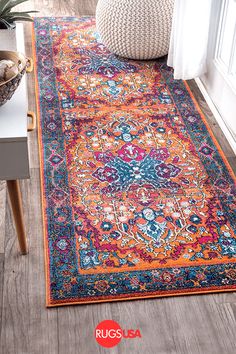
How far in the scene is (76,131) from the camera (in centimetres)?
264

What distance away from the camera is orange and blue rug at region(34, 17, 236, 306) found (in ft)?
6.25

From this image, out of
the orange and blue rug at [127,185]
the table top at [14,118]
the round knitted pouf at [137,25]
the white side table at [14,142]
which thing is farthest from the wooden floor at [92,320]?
the round knitted pouf at [137,25]

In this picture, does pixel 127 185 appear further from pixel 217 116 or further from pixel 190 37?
pixel 190 37

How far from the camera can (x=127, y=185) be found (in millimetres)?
2312

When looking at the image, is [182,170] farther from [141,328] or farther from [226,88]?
[141,328]

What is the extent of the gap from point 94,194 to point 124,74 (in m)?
1.11

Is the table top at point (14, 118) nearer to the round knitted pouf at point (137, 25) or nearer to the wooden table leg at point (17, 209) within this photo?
the wooden table leg at point (17, 209)

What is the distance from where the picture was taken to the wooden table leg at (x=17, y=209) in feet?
5.70

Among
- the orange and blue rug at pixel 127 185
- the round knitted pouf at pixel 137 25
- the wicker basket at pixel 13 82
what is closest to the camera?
the wicker basket at pixel 13 82

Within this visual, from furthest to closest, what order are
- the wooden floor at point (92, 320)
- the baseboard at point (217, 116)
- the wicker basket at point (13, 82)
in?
1. the baseboard at point (217, 116)
2. the wooden floor at point (92, 320)
3. the wicker basket at point (13, 82)

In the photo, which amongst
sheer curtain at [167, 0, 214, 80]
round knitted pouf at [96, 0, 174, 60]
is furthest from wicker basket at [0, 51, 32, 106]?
round knitted pouf at [96, 0, 174, 60]

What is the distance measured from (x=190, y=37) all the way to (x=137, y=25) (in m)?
0.38

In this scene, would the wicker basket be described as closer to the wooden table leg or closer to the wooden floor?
the wooden table leg

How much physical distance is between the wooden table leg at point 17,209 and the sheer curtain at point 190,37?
1.44m
